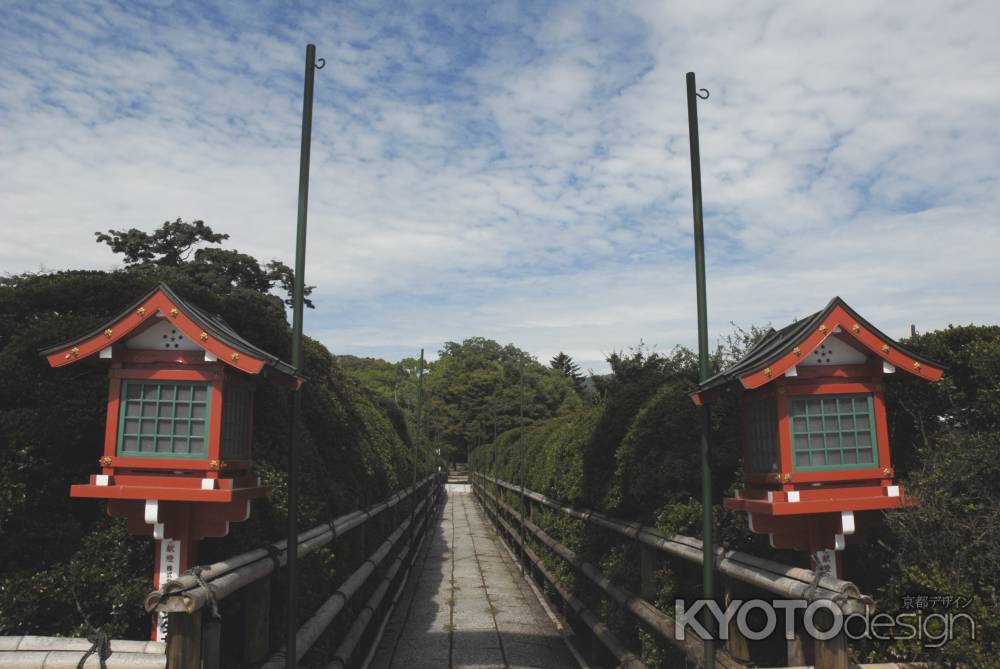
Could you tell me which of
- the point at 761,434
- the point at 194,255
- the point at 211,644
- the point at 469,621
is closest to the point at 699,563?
the point at 761,434

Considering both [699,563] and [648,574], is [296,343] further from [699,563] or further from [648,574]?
[648,574]

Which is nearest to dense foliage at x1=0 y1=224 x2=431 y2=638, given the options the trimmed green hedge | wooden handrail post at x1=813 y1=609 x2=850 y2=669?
the trimmed green hedge

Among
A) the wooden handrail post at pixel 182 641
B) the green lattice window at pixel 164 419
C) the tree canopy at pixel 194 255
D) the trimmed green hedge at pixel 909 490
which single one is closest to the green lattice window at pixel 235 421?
the green lattice window at pixel 164 419

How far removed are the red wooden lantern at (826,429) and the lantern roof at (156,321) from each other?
315 cm

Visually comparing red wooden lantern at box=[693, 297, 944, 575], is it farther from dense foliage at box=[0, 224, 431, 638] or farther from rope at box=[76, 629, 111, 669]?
dense foliage at box=[0, 224, 431, 638]

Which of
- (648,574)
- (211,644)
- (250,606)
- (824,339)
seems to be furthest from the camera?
(648,574)

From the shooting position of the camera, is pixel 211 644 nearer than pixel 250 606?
Yes

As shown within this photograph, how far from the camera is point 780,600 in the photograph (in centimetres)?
511

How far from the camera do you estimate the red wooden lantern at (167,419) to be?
4.51 m

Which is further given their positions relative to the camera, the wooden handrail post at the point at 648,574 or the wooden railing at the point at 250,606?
the wooden handrail post at the point at 648,574

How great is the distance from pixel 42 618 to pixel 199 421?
2.37 meters

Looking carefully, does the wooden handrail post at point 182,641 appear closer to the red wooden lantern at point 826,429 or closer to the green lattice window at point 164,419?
the green lattice window at point 164,419

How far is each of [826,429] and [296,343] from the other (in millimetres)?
3627

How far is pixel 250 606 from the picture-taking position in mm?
5406
